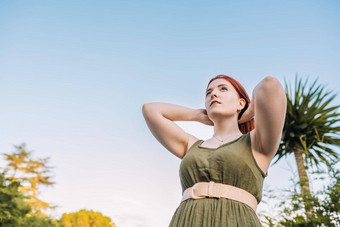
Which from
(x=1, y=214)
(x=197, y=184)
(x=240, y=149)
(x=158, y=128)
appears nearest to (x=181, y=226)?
(x=197, y=184)

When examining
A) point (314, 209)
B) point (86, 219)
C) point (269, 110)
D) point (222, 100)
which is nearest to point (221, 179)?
point (269, 110)

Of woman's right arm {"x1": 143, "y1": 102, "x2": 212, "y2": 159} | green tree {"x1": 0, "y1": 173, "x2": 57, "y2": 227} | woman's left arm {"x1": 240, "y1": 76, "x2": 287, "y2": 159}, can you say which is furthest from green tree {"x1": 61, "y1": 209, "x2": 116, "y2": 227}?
woman's left arm {"x1": 240, "y1": 76, "x2": 287, "y2": 159}

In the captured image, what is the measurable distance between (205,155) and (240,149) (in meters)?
0.19

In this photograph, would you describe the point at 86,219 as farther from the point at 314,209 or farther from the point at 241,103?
the point at 241,103

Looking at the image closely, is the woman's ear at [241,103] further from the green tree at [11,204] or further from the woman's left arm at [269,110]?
the green tree at [11,204]

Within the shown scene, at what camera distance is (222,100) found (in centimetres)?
198

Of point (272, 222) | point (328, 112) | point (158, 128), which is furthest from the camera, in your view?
point (328, 112)

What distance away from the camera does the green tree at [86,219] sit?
3262 centimetres

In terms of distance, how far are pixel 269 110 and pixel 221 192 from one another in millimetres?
458

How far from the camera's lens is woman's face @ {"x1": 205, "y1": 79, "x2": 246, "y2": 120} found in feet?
6.42

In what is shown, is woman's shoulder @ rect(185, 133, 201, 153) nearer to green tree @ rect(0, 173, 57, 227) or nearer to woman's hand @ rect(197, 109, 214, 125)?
woman's hand @ rect(197, 109, 214, 125)

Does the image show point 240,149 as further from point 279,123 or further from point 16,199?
Answer: point 16,199

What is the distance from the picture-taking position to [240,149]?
1703 millimetres

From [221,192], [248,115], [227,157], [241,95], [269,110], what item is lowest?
[221,192]
